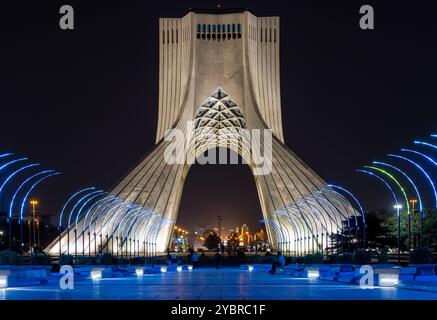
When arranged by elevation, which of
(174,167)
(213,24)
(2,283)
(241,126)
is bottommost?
(2,283)

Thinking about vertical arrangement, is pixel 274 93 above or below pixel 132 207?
above

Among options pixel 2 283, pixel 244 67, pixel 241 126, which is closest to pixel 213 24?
pixel 244 67

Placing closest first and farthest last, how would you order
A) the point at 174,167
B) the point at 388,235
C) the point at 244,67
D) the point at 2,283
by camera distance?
the point at 2,283, the point at 388,235, the point at 174,167, the point at 244,67

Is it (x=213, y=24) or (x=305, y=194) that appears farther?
(x=213, y=24)

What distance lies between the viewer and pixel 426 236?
1209 inches

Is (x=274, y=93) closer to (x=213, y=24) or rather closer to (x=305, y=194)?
(x=213, y=24)

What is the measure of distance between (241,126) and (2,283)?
32686 millimetres

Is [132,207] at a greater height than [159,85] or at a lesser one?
lesser
